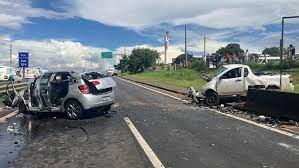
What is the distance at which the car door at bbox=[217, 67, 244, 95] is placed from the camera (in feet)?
61.6

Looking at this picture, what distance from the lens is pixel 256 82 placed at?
60.8ft

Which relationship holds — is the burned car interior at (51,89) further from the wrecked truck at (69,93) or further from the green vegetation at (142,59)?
the green vegetation at (142,59)

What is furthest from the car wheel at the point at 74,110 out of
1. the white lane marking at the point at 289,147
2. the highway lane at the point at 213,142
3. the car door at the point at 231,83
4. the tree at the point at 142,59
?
the tree at the point at 142,59

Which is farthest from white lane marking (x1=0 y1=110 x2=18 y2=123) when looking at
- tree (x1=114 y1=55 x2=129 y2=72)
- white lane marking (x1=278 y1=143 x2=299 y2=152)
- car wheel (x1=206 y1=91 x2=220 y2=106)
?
tree (x1=114 y1=55 x2=129 y2=72)

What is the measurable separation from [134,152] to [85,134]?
3116 millimetres

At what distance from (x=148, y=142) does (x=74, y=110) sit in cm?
558

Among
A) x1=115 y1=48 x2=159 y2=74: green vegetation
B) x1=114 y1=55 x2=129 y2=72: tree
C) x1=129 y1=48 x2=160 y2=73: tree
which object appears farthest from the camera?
x1=114 y1=55 x2=129 y2=72: tree

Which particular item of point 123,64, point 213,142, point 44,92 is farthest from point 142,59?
point 213,142

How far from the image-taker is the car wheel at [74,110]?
49.1 ft

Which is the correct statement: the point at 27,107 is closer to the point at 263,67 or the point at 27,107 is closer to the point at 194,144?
the point at 194,144

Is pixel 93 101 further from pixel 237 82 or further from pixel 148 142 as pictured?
pixel 237 82

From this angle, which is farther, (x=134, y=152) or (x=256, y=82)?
(x=256, y=82)

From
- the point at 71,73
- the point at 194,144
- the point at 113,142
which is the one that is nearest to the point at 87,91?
the point at 71,73

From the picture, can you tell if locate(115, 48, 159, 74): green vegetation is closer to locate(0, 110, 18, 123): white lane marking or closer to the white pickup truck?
the white pickup truck
